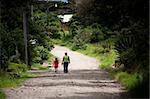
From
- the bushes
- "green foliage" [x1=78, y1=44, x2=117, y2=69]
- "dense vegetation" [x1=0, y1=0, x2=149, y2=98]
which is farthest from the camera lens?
"green foliage" [x1=78, y1=44, x2=117, y2=69]

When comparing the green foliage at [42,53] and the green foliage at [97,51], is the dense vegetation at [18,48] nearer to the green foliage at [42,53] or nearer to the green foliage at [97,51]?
the green foliage at [42,53]

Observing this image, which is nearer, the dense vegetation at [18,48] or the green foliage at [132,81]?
the green foliage at [132,81]

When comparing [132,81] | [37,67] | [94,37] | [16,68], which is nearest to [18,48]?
[37,67]

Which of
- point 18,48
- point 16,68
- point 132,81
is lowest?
point 16,68

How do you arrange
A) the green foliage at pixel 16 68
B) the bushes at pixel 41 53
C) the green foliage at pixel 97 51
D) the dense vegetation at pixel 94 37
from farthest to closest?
1. the green foliage at pixel 97 51
2. the bushes at pixel 41 53
3. the green foliage at pixel 16 68
4. the dense vegetation at pixel 94 37

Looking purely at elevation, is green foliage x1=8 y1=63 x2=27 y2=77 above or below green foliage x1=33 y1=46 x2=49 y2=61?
below

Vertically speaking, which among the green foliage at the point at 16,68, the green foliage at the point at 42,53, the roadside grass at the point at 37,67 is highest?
the green foliage at the point at 42,53

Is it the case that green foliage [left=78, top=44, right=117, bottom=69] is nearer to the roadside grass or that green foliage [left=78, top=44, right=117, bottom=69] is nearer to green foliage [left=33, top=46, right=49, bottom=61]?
green foliage [left=33, top=46, right=49, bottom=61]

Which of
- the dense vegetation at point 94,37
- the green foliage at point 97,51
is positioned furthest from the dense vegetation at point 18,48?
the green foliage at point 97,51

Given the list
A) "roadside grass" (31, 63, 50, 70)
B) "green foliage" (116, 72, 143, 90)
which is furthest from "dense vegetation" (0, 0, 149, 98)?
"roadside grass" (31, 63, 50, 70)

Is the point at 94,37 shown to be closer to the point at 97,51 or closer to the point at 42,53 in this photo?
the point at 97,51

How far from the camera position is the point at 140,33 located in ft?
71.2

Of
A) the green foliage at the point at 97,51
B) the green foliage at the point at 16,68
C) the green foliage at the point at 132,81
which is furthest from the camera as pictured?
the green foliage at the point at 97,51

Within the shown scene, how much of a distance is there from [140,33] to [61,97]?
3905 mm
